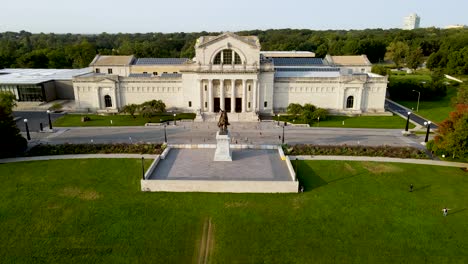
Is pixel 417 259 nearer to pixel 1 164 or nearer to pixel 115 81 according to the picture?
pixel 1 164

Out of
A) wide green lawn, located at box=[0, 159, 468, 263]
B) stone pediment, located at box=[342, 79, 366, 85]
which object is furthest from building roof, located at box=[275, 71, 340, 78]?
wide green lawn, located at box=[0, 159, 468, 263]

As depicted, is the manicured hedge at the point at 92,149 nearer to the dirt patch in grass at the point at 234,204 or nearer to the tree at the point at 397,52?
the dirt patch in grass at the point at 234,204

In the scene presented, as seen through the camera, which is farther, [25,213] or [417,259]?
[25,213]

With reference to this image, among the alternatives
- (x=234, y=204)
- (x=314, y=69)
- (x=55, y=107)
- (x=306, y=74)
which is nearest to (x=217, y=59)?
(x=306, y=74)

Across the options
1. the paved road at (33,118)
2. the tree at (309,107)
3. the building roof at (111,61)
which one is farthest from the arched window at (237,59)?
the paved road at (33,118)

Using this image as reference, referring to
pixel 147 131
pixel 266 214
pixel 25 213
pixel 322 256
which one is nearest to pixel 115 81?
pixel 147 131

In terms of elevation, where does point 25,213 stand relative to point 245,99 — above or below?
below
